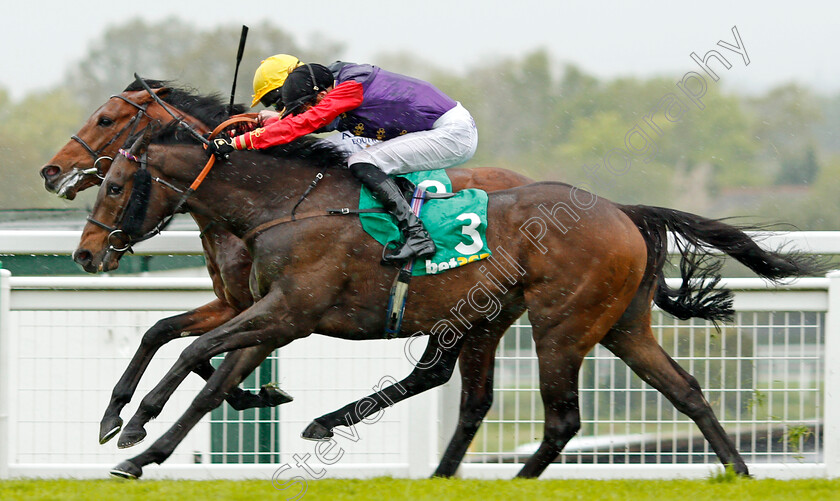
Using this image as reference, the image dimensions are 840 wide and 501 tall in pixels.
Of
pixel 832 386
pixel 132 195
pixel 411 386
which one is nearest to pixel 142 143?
pixel 132 195

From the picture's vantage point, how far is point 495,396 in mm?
4797

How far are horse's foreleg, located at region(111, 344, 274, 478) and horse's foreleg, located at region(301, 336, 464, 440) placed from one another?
444mm

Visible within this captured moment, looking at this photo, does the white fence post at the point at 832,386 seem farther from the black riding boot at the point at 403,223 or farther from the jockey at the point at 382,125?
the black riding boot at the point at 403,223

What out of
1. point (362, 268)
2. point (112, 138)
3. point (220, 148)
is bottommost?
point (362, 268)

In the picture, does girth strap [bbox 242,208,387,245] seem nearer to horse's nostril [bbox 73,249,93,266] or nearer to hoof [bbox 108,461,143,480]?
horse's nostril [bbox 73,249,93,266]

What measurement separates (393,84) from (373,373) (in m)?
1.31

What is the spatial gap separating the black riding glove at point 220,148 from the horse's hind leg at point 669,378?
178 cm

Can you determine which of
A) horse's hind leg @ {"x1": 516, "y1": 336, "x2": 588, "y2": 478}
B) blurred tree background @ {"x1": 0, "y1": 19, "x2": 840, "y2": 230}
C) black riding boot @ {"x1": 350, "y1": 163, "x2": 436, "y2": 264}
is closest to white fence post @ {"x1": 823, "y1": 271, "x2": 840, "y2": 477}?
horse's hind leg @ {"x1": 516, "y1": 336, "x2": 588, "y2": 478}

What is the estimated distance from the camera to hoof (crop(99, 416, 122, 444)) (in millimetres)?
4238

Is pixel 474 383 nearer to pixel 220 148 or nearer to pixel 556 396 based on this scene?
pixel 556 396

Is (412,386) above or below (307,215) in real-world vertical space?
below

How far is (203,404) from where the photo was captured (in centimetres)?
404

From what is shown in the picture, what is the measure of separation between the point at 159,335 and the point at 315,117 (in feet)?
4.07

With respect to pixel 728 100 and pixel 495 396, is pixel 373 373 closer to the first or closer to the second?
pixel 495 396
